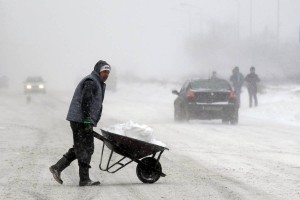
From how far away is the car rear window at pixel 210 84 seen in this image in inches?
966

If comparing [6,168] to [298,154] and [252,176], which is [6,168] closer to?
[252,176]

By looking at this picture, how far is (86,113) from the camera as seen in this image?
383 inches

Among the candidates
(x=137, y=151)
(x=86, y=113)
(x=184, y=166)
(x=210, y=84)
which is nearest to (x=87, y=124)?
(x=86, y=113)

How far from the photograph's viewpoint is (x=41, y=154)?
13.9m

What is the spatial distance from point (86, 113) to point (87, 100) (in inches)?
6.3

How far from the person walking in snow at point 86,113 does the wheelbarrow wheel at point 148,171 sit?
0.60m

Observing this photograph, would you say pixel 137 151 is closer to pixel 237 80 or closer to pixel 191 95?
pixel 191 95

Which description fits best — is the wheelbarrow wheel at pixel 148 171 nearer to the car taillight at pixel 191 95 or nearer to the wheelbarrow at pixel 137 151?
the wheelbarrow at pixel 137 151

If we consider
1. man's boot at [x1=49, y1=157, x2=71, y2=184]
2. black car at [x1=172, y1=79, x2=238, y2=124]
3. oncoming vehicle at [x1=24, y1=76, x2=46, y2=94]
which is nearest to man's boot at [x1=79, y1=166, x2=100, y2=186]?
man's boot at [x1=49, y1=157, x2=71, y2=184]

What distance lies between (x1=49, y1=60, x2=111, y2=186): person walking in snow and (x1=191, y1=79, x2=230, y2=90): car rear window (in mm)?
14801

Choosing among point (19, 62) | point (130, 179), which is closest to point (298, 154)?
point (130, 179)

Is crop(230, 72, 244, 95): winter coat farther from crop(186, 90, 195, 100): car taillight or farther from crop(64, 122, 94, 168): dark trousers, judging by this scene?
crop(64, 122, 94, 168): dark trousers

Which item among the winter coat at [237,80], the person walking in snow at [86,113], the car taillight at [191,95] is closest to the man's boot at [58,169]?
the person walking in snow at [86,113]

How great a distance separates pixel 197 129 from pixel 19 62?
14673 cm
